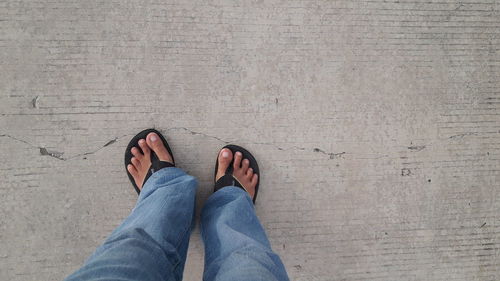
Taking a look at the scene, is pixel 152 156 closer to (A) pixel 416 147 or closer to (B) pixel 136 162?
(B) pixel 136 162

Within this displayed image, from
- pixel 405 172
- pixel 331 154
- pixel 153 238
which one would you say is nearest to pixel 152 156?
pixel 153 238

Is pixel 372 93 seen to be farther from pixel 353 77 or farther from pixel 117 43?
pixel 117 43

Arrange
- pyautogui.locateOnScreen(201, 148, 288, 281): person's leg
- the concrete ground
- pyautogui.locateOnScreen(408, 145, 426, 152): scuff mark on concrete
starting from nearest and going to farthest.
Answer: pyautogui.locateOnScreen(201, 148, 288, 281): person's leg
the concrete ground
pyautogui.locateOnScreen(408, 145, 426, 152): scuff mark on concrete

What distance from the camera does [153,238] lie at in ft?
2.83

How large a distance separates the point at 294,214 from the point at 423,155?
0.54 m

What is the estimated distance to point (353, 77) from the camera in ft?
3.91

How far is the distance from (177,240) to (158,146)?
35 centimetres

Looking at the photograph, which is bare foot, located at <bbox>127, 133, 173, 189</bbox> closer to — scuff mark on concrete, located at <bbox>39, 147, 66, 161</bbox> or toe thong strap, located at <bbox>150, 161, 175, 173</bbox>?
toe thong strap, located at <bbox>150, 161, 175, 173</bbox>

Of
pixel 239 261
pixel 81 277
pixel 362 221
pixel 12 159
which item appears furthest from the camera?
pixel 362 221

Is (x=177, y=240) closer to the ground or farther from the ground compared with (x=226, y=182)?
closer to the ground

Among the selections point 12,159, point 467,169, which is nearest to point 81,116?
point 12,159

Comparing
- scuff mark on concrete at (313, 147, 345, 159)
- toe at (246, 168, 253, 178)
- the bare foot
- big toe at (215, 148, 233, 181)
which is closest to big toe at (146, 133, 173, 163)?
the bare foot

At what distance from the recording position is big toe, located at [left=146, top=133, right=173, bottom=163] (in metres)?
1.12

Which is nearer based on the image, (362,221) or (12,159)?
(12,159)
